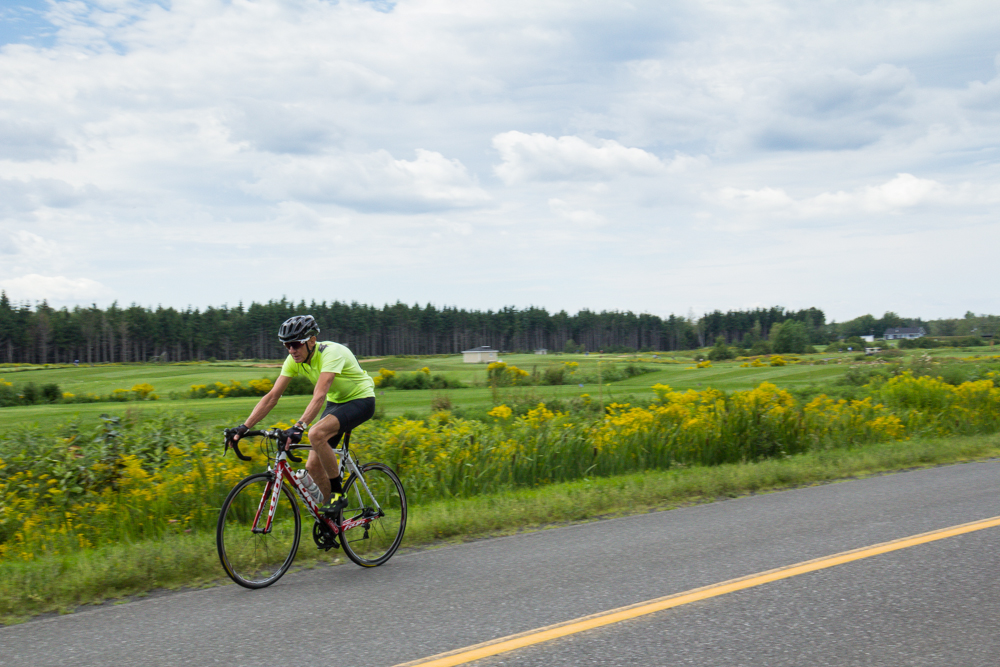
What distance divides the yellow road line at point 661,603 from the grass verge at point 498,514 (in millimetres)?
2839

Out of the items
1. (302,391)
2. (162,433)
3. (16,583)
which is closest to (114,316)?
(302,391)

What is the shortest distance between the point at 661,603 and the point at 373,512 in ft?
10.0

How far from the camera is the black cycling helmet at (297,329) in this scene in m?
6.18

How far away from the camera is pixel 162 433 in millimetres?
11016

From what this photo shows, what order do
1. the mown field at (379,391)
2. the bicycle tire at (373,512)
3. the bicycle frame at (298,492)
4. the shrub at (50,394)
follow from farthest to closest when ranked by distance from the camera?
1. the shrub at (50,394)
2. the mown field at (379,391)
3. the bicycle tire at (373,512)
4. the bicycle frame at (298,492)

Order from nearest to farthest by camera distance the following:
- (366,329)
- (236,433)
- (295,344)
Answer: (236,433) < (295,344) < (366,329)

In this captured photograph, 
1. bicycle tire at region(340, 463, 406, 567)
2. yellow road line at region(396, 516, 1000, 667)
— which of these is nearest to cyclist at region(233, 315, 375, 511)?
bicycle tire at region(340, 463, 406, 567)

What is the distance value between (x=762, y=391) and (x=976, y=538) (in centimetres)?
795

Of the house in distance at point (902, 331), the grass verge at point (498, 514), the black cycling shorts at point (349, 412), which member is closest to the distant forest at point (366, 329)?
the house in distance at point (902, 331)

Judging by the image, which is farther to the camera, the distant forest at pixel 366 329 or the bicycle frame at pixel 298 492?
the distant forest at pixel 366 329

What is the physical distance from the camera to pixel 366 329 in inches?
3519

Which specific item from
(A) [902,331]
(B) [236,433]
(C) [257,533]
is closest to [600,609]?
(C) [257,533]

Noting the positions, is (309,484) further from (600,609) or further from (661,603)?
(661,603)

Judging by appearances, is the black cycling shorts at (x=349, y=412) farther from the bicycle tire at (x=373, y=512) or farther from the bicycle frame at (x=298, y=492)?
the bicycle tire at (x=373, y=512)
